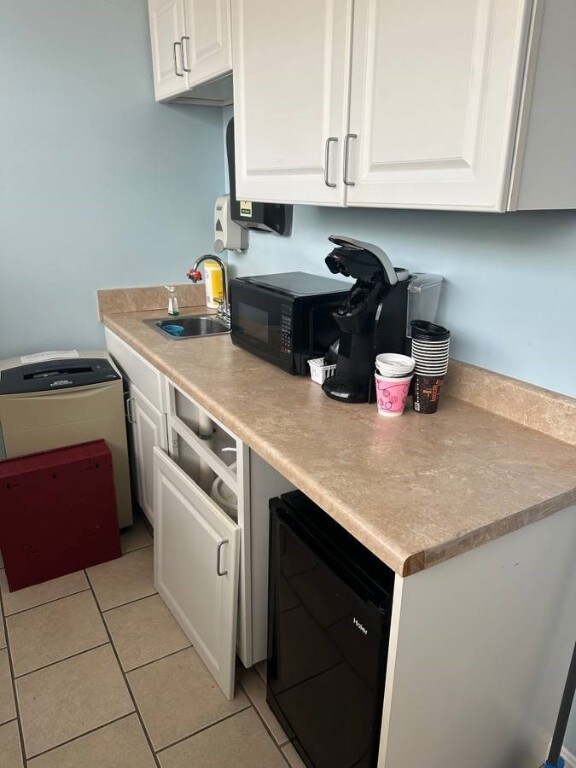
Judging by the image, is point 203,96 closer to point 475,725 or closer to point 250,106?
point 250,106

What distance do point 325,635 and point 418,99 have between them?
3.82 ft

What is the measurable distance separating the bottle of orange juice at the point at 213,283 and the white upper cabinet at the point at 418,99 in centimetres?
103

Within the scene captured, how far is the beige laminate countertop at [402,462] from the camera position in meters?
0.95

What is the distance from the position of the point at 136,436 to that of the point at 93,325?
0.58 metres

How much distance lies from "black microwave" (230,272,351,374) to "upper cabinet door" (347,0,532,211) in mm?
381

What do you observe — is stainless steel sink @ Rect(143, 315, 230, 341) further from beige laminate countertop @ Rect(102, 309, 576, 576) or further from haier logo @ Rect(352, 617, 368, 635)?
haier logo @ Rect(352, 617, 368, 635)

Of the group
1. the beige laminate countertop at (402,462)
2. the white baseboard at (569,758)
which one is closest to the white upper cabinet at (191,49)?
the beige laminate countertop at (402,462)

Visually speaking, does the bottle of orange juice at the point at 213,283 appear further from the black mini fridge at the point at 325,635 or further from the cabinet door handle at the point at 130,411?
the black mini fridge at the point at 325,635

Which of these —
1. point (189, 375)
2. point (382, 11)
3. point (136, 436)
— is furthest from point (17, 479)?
point (382, 11)

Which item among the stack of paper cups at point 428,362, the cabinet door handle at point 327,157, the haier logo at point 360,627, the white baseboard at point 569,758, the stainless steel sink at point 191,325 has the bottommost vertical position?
the white baseboard at point 569,758

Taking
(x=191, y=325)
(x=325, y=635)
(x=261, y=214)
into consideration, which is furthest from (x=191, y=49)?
(x=325, y=635)

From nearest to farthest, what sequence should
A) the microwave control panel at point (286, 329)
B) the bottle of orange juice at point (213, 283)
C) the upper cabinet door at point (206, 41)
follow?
the microwave control panel at point (286, 329), the upper cabinet door at point (206, 41), the bottle of orange juice at point (213, 283)

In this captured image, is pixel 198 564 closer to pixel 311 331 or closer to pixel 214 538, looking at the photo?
pixel 214 538

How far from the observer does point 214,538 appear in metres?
1.52
